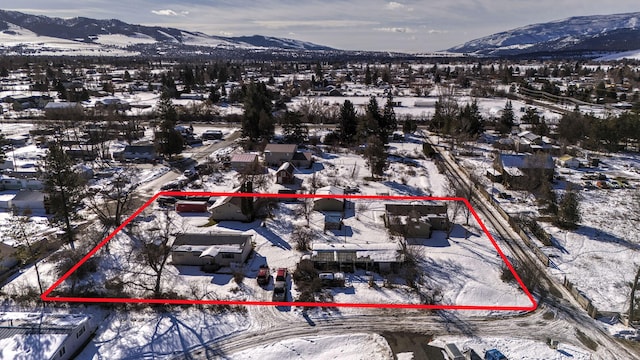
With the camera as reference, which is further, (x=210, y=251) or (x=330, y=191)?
(x=330, y=191)

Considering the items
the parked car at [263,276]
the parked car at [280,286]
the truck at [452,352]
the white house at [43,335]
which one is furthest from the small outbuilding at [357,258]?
the white house at [43,335]

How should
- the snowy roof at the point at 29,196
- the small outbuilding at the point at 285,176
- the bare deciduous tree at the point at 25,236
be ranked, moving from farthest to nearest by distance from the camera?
the small outbuilding at the point at 285,176
the snowy roof at the point at 29,196
the bare deciduous tree at the point at 25,236

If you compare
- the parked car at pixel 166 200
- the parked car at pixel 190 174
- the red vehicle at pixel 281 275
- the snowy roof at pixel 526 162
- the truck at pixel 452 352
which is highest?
the snowy roof at pixel 526 162

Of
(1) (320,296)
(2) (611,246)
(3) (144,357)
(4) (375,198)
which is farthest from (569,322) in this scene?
(3) (144,357)

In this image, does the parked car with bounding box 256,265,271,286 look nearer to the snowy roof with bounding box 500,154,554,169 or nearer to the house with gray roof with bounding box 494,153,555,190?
the house with gray roof with bounding box 494,153,555,190

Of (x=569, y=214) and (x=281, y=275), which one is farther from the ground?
(x=569, y=214)

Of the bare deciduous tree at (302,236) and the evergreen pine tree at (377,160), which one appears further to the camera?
the evergreen pine tree at (377,160)

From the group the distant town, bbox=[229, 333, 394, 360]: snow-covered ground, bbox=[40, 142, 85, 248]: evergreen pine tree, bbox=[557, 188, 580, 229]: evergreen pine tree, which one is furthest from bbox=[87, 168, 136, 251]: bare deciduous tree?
bbox=[557, 188, 580, 229]: evergreen pine tree

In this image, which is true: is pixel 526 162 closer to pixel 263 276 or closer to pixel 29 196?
pixel 263 276

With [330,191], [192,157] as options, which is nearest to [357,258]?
[330,191]

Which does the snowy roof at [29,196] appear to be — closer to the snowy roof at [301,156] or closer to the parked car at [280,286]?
the parked car at [280,286]

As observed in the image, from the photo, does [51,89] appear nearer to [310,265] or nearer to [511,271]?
[310,265]
